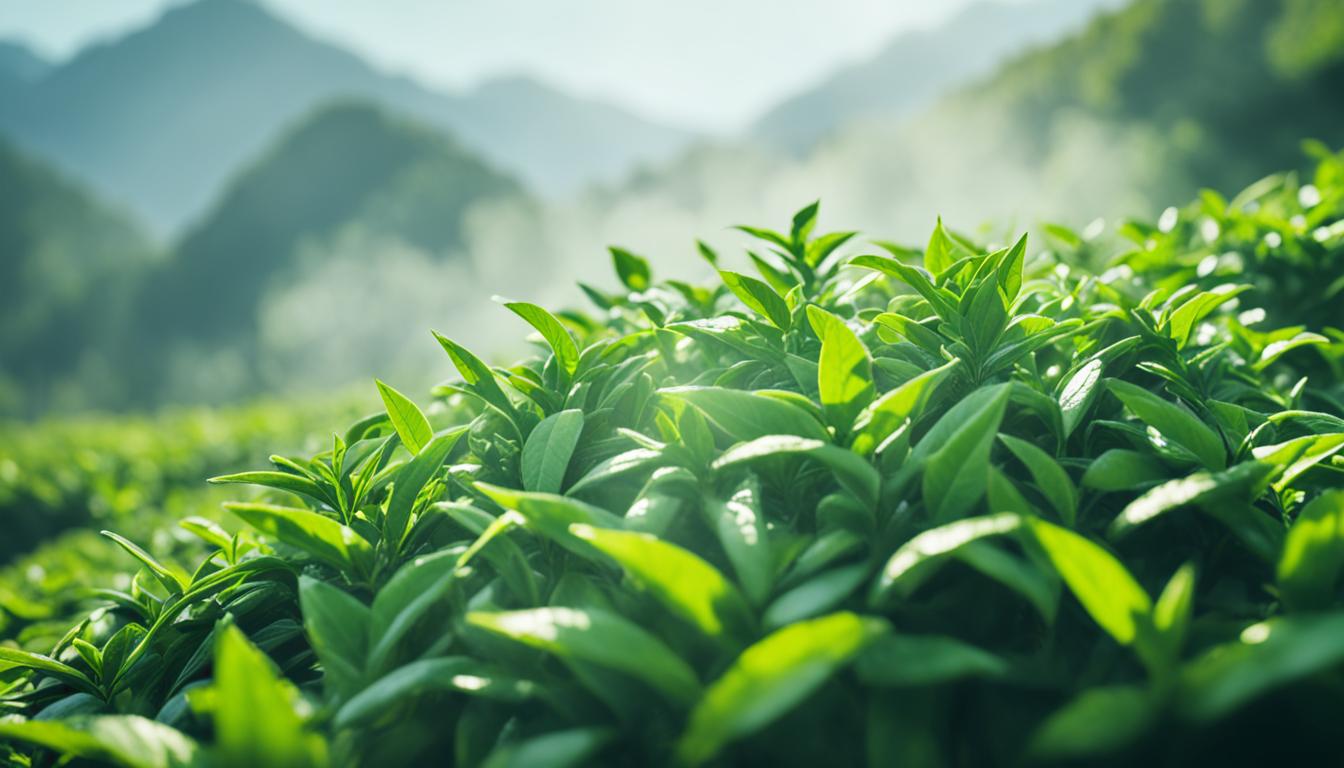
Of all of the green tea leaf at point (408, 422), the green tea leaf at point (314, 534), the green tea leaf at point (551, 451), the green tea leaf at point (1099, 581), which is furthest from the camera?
the green tea leaf at point (408, 422)

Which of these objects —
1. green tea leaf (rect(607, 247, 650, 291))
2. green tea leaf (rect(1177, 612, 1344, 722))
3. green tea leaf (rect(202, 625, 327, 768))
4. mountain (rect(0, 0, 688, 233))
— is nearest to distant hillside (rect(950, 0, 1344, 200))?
green tea leaf (rect(607, 247, 650, 291))

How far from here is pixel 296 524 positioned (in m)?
0.94

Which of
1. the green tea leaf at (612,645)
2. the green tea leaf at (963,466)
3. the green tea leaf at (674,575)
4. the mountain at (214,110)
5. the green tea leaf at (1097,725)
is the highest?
the mountain at (214,110)

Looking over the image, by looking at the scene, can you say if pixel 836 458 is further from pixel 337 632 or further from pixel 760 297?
pixel 337 632

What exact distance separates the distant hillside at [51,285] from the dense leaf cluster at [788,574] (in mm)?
64512

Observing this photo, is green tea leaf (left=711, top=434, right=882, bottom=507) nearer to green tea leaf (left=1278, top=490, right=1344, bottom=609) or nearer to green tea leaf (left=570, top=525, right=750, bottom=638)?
green tea leaf (left=570, top=525, right=750, bottom=638)

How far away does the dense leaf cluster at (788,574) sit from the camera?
2.16ft

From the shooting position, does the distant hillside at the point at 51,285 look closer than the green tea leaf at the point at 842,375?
No

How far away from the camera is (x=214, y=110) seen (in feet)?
453

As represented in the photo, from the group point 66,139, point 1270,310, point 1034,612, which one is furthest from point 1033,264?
point 66,139

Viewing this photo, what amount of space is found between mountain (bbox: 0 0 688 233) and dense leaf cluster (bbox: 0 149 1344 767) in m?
130

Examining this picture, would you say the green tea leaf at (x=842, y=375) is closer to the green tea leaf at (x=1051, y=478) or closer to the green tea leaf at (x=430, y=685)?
the green tea leaf at (x=1051, y=478)

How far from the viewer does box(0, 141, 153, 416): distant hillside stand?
5572 cm

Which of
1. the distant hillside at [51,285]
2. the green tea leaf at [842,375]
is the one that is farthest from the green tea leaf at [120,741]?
the distant hillside at [51,285]
